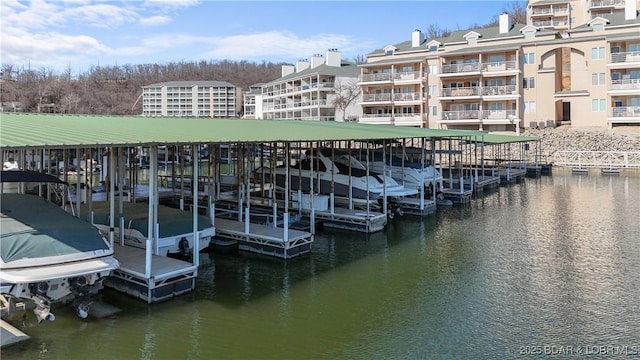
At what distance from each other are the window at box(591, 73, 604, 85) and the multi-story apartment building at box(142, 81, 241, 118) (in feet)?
274

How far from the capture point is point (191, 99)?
119125mm

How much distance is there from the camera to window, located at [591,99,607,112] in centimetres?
4762

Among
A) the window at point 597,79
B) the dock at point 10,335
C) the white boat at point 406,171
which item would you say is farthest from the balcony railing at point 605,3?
the dock at point 10,335

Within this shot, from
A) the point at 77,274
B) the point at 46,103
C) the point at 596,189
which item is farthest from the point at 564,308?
the point at 46,103

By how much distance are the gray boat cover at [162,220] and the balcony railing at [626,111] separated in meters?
44.8

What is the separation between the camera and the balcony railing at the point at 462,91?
51812 millimetres

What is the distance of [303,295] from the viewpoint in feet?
37.4

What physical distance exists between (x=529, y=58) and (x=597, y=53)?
19.9 ft

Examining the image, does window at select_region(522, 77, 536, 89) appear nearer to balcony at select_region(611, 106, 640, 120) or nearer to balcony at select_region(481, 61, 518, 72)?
balcony at select_region(481, 61, 518, 72)

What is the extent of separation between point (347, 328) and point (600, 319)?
4947 mm

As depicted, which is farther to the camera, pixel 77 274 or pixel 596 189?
pixel 596 189

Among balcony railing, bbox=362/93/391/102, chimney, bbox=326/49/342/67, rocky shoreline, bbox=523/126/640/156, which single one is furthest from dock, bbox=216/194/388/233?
chimney, bbox=326/49/342/67

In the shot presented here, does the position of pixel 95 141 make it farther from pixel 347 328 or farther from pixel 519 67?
pixel 519 67

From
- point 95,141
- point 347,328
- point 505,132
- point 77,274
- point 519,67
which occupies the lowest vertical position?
point 347,328
